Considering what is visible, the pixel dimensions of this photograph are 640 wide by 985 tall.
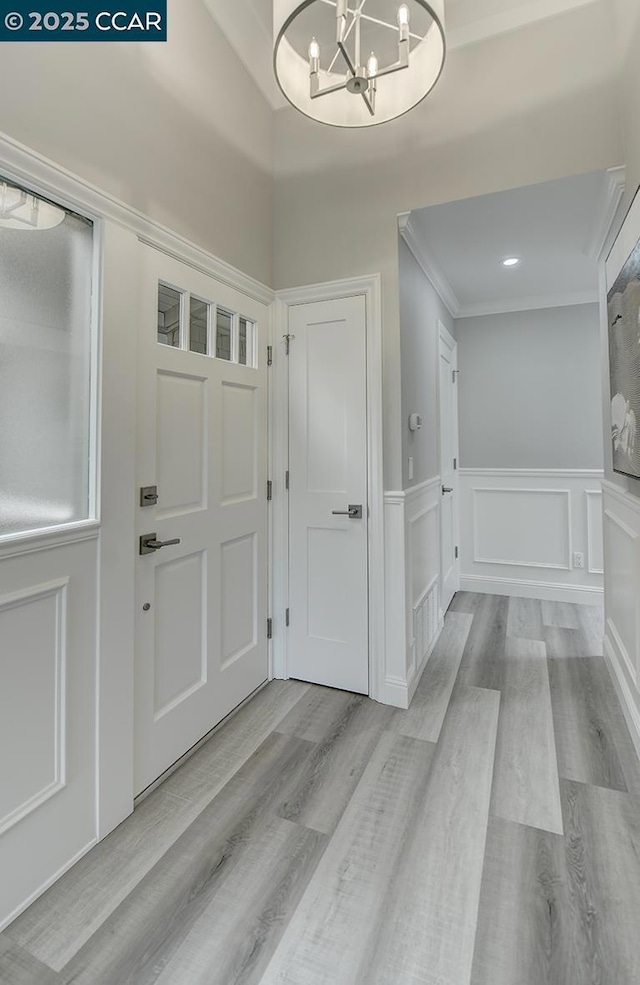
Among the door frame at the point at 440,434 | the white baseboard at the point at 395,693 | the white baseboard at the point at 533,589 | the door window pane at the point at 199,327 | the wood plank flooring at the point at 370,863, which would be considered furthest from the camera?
the white baseboard at the point at 533,589

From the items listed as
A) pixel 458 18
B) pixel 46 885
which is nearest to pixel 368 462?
pixel 46 885

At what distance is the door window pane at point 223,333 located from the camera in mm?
2094

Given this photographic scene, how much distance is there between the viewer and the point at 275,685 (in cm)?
249

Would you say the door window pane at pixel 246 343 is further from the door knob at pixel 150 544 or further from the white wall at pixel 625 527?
the white wall at pixel 625 527

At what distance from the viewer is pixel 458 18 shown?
2.10 meters

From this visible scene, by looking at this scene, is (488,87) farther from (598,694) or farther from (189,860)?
(189,860)

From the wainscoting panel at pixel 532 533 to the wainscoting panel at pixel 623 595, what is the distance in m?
1.05

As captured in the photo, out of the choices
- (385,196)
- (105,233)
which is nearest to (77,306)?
(105,233)

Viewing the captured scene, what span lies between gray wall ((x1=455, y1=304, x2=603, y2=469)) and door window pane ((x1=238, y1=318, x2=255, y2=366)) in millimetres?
2422

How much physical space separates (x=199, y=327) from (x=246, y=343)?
38cm

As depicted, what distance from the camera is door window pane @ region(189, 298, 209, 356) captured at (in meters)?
1.92

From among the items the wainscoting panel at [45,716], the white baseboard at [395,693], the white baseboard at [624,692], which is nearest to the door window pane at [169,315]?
the wainscoting panel at [45,716]

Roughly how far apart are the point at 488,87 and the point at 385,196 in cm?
62

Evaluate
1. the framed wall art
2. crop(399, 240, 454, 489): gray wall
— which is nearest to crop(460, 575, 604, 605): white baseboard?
crop(399, 240, 454, 489): gray wall
